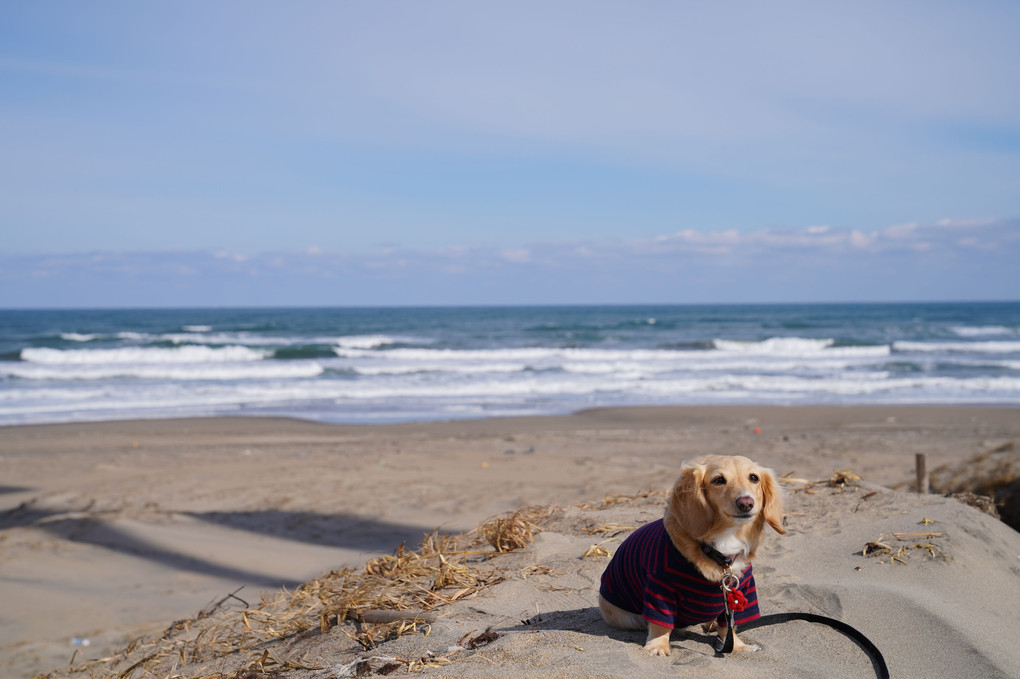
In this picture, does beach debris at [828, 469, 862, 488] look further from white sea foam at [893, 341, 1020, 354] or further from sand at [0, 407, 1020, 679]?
white sea foam at [893, 341, 1020, 354]

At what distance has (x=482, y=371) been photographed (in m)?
25.3

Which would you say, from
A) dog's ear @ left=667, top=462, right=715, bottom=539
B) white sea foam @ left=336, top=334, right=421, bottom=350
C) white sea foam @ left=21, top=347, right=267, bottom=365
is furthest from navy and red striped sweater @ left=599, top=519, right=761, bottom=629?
white sea foam @ left=336, top=334, right=421, bottom=350

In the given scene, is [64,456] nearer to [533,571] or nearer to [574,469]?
[574,469]

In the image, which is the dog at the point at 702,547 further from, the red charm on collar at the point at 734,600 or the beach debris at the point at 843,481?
the beach debris at the point at 843,481

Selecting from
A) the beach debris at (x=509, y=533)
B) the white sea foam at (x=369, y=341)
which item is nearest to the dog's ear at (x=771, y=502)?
the beach debris at (x=509, y=533)

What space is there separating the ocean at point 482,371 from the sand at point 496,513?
239 cm

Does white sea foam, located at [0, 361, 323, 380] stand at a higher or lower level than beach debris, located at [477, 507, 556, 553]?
lower

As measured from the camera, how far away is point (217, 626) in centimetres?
396

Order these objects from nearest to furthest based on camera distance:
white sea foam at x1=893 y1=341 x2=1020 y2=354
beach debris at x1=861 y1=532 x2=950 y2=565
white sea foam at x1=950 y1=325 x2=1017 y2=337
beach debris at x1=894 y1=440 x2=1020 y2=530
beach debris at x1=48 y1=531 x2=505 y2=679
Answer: beach debris at x1=48 y1=531 x2=505 y2=679
beach debris at x1=861 y1=532 x2=950 y2=565
beach debris at x1=894 y1=440 x2=1020 y2=530
white sea foam at x1=893 y1=341 x2=1020 y2=354
white sea foam at x1=950 y1=325 x2=1017 y2=337

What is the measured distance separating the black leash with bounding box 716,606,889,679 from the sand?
43 millimetres

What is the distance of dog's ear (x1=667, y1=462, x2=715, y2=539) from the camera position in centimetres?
241

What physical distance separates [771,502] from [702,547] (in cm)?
28

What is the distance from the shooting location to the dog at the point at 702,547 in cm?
240

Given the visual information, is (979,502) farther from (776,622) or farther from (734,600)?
(734,600)
